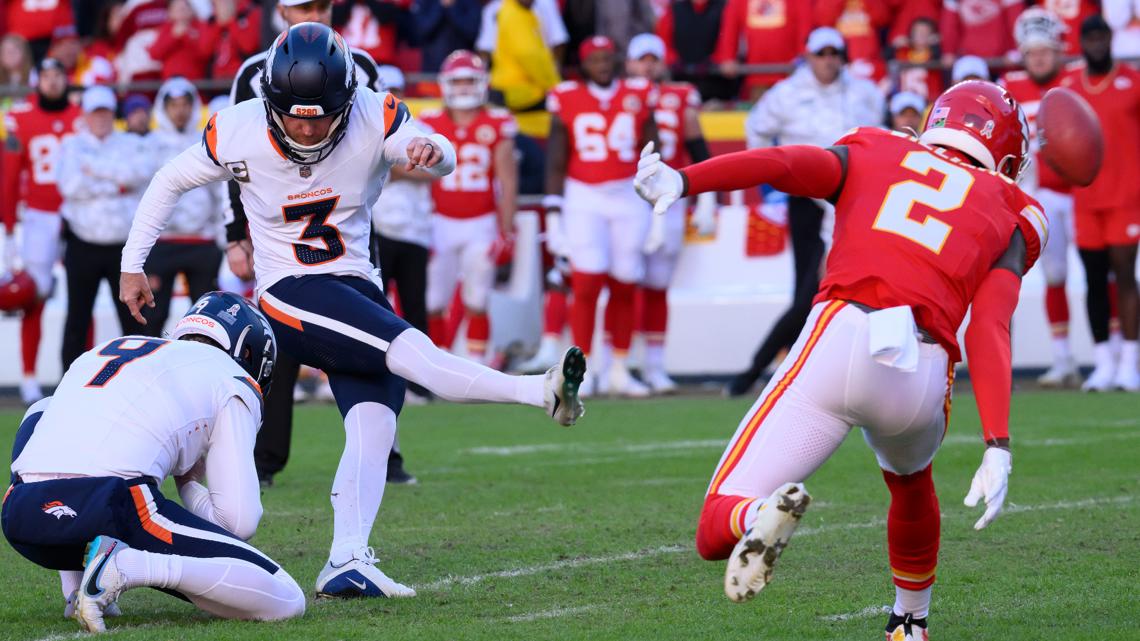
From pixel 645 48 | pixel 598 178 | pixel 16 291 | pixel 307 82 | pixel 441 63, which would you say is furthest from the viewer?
pixel 441 63

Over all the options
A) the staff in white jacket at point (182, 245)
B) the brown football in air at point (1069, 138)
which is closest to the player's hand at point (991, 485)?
the brown football in air at point (1069, 138)

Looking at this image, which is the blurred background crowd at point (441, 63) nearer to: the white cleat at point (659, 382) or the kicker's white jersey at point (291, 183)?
the white cleat at point (659, 382)

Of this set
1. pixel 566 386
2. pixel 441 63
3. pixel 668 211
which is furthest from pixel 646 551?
pixel 441 63

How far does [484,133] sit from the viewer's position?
1068cm

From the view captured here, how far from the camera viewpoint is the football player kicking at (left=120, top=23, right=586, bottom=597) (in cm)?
454

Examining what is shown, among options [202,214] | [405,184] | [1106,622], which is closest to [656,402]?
[405,184]

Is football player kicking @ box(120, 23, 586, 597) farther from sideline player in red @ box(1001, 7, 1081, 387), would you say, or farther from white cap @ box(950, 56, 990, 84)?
white cap @ box(950, 56, 990, 84)

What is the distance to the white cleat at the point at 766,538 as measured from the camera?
129 inches

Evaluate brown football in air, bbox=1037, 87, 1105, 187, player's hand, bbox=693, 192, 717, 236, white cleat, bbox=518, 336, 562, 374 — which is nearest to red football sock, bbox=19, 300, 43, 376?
white cleat, bbox=518, 336, 562, 374

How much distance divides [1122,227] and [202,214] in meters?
5.36

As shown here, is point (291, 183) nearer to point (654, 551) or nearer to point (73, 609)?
point (73, 609)

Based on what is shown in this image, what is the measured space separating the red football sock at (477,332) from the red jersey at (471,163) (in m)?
0.65

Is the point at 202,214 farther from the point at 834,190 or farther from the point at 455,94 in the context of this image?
the point at 834,190

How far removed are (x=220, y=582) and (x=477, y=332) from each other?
6878 mm
